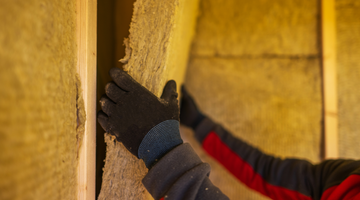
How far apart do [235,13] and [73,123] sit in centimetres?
112

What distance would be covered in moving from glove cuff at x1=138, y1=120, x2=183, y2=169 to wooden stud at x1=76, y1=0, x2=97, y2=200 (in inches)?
5.8

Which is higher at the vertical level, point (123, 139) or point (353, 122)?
point (123, 139)

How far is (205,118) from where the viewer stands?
3.46 feet

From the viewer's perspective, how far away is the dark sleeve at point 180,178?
1.55ft

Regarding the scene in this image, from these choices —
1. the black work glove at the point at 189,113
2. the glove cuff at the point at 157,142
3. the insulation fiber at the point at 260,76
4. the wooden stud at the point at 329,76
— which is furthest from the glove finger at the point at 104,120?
the wooden stud at the point at 329,76

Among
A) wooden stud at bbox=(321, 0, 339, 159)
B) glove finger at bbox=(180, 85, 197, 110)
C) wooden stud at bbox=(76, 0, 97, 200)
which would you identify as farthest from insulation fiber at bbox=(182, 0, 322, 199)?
wooden stud at bbox=(76, 0, 97, 200)

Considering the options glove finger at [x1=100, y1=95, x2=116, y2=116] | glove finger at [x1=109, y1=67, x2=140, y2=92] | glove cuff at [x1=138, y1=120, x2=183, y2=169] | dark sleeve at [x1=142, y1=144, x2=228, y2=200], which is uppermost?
glove finger at [x1=109, y1=67, x2=140, y2=92]

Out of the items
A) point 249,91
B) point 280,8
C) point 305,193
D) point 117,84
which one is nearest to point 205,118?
point 249,91

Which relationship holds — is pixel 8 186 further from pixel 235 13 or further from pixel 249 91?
pixel 235 13

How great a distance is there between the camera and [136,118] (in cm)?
50

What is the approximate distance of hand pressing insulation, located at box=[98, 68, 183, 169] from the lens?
0.50 metres

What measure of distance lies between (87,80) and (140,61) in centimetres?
15

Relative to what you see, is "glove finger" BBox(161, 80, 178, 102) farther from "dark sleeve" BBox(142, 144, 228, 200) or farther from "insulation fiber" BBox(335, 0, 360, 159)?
"insulation fiber" BBox(335, 0, 360, 159)

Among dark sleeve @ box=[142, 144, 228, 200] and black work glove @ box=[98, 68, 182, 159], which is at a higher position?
black work glove @ box=[98, 68, 182, 159]
